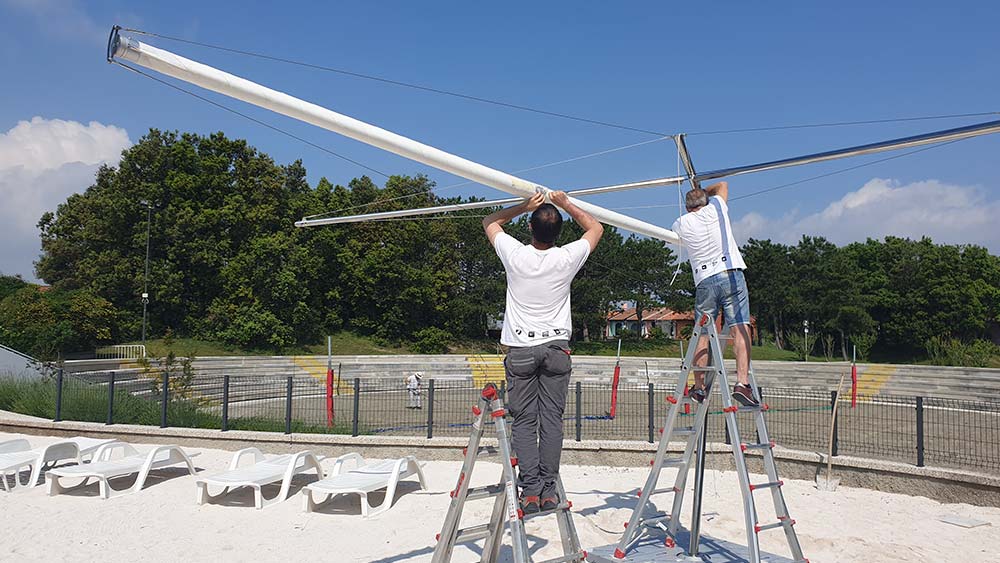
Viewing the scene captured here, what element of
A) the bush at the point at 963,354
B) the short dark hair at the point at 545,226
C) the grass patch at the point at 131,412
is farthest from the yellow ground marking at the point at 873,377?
the short dark hair at the point at 545,226

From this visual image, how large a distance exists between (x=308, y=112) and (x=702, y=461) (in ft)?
12.1

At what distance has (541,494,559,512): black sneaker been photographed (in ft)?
12.4

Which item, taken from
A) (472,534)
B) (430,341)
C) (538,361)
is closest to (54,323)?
(430,341)

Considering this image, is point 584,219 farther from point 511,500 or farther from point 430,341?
point 430,341

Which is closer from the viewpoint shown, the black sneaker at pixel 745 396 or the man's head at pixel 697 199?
the black sneaker at pixel 745 396

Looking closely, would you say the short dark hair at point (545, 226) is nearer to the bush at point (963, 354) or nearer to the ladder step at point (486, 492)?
the ladder step at point (486, 492)

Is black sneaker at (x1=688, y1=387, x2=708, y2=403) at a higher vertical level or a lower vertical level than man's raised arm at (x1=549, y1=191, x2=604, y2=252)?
lower

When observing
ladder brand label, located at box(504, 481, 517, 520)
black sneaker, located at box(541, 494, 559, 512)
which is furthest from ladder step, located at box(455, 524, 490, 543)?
ladder brand label, located at box(504, 481, 517, 520)

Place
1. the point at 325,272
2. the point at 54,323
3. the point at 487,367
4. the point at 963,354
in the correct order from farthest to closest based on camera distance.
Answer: the point at 325,272 → the point at 487,367 → the point at 963,354 → the point at 54,323

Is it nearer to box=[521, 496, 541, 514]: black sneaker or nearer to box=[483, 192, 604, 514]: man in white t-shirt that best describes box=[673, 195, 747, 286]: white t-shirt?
box=[483, 192, 604, 514]: man in white t-shirt

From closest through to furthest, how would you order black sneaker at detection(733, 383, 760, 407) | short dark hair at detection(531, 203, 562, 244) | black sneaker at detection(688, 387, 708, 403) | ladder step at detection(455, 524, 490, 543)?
short dark hair at detection(531, 203, 562, 244) < ladder step at detection(455, 524, 490, 543) < black sneaker at detection(733, 383, 760, 407) < black sneaker at detection(688, 387, 708, 403)

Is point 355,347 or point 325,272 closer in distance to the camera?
point 355,347

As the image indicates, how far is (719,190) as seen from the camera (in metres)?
4.96

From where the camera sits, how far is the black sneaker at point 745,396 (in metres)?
4.47
